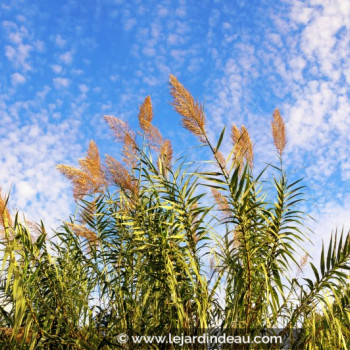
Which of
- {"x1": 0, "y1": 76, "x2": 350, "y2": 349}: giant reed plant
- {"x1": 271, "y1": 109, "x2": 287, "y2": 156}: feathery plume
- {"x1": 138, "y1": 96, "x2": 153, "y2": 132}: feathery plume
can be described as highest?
{"x1": 138, "y1": 96, "x2": 153, "y2": 132}: feathery plume

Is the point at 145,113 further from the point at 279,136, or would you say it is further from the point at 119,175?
the point at 279,136

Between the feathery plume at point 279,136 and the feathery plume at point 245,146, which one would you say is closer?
the feathery plume at point 245,146

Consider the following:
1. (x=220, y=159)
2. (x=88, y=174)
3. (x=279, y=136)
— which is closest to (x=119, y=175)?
(x=88, y=174)

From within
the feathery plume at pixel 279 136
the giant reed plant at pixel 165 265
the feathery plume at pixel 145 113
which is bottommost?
the giant reed plant at pixel 165 265

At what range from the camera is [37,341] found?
271cm

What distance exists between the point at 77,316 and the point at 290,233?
5.22 ft

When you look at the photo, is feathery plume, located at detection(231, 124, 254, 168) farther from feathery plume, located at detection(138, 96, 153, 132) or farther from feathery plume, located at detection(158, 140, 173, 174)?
feathery plume, located at detection(138, 96, 153, 132)

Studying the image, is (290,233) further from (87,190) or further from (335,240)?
(87,190)

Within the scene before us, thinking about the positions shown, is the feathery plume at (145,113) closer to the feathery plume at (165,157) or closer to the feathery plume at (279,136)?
the feathery plume at (165,157)

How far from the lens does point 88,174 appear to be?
323cm

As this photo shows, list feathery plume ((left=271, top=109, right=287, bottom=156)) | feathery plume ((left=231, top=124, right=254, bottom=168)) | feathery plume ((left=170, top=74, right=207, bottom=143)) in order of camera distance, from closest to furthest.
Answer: feathery plume ((left=170, top=74, right=207, bottom=143))
feathery plume ((left=231, top=124, right=254, bottom=168))
feathery plume ((left=271, top=109, right=287, bottom=156))

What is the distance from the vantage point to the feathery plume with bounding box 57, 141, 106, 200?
10.2 ft

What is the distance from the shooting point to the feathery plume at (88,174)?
3096 millimetres

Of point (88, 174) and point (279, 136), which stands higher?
point (279, 136)
